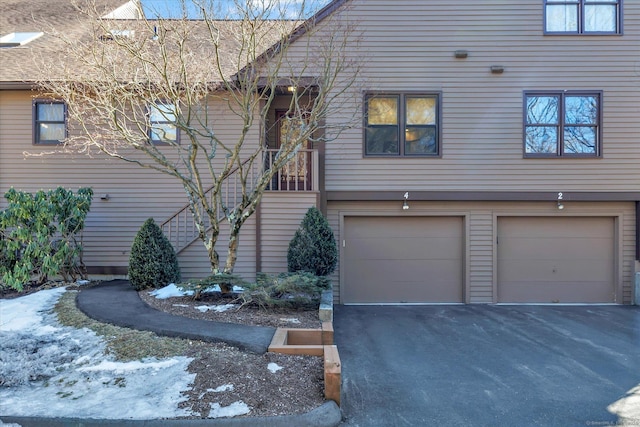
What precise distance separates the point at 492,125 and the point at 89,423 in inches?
330

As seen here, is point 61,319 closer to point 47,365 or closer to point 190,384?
point 47,365

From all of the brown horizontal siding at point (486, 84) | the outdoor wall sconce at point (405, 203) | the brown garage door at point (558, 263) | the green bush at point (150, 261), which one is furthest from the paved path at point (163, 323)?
the brown garage door at point (558, 263)

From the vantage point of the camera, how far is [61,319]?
18.8ft

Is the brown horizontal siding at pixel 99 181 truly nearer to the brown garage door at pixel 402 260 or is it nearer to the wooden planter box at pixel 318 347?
the brown garage door at pixel 402 260

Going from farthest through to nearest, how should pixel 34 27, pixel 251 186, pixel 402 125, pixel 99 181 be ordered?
pixel 34 27, pixel 99 181, pixel 402 125, pixel 251 186

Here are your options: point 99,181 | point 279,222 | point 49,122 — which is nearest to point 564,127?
point 279,222

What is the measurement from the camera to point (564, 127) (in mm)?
8727

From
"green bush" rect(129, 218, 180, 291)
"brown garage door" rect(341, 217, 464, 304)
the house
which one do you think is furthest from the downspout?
"green bush" rect(129, 218, 180, 291)

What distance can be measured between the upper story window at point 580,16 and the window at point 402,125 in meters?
2.94

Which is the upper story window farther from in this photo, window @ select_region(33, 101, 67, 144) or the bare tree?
window @ select_region(33, 101, 67, 144)

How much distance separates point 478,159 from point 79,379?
778 cm

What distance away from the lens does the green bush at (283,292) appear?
5.99 meters

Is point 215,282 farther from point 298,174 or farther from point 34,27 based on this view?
point 34,27

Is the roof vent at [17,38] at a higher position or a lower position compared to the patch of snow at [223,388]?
higher
